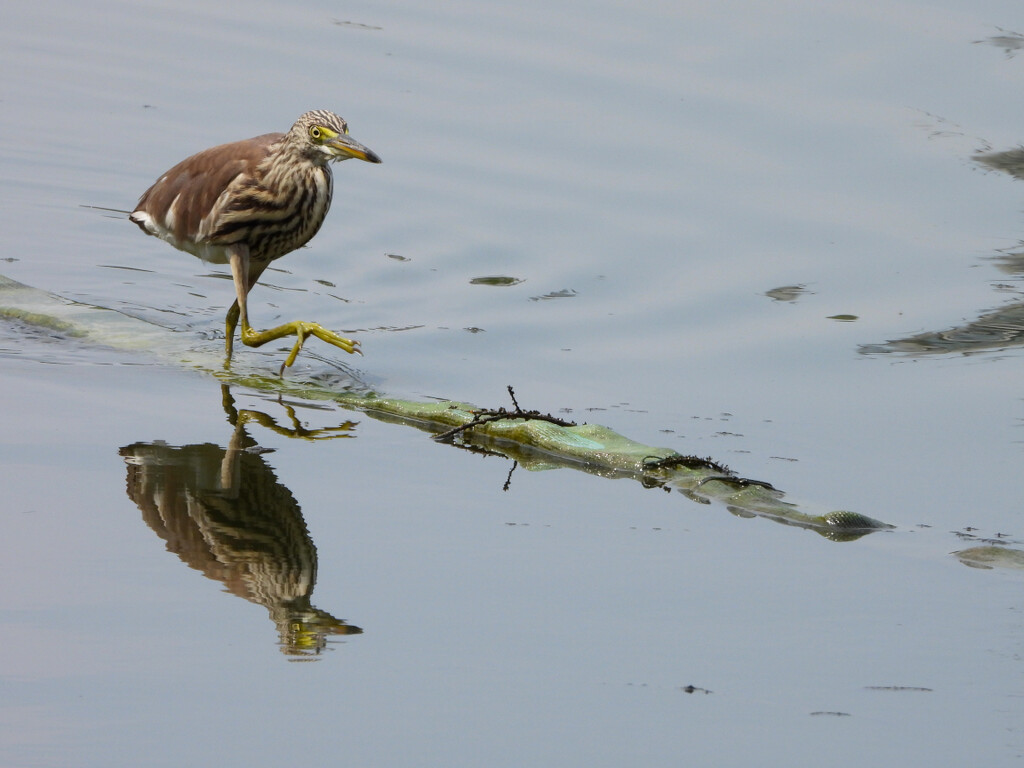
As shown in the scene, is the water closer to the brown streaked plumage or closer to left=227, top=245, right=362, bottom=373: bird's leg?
left=227, top=245, right=362, bottom=373: bird's leg

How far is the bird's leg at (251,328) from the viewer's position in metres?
7.23

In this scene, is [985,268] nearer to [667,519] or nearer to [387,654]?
[667,519]

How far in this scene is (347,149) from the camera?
7480mm

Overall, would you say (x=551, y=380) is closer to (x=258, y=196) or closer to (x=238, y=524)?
(x=258, y=196)

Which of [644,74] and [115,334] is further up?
[644,74]

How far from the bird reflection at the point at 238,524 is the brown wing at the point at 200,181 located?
1669 millimetres

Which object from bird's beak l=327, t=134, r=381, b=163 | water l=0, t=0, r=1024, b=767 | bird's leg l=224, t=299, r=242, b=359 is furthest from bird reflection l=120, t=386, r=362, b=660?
bird's beak l=327, t=134, r=381, b=163

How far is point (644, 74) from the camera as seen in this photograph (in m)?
11.8

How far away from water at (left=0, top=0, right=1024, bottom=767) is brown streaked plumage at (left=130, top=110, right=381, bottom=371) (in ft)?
1.69

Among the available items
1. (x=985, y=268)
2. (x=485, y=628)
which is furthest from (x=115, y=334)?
(x=985, y=268)

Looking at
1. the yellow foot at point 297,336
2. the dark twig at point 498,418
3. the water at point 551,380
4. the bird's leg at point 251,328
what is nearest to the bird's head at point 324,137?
the bird's leg at point 251,328

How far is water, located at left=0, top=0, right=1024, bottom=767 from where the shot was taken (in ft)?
13.8

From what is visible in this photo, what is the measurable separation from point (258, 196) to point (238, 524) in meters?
2.62

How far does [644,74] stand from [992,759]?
27.5 feet
